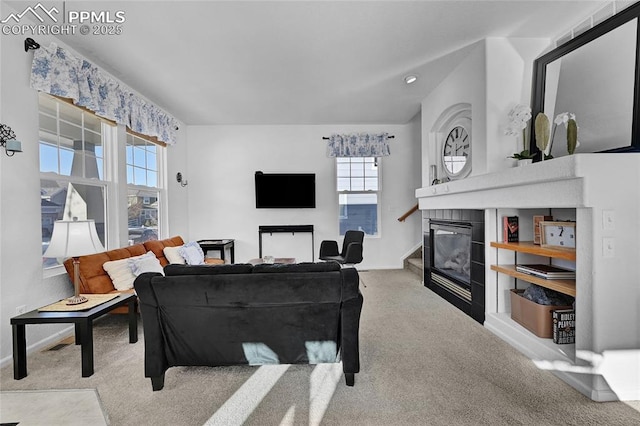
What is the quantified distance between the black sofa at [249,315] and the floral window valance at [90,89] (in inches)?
85.7

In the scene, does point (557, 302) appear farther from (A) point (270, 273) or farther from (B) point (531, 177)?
(A) point (270, 273)

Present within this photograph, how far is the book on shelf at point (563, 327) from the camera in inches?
96.1

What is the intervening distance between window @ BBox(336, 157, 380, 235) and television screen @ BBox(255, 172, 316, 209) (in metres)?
0.60

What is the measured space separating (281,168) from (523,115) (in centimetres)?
411

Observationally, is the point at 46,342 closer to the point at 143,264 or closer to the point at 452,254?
the point at 143,264

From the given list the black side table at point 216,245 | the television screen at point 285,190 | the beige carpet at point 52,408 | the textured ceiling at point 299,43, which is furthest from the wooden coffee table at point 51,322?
the television screen at point 285,190

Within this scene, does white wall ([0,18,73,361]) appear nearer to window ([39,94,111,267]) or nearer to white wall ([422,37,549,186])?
window ([39,94,111,267])

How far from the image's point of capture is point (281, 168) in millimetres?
6031

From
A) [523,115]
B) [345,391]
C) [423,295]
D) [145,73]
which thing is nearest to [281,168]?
[145,73]

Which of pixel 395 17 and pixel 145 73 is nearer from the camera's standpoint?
pixel 395 17

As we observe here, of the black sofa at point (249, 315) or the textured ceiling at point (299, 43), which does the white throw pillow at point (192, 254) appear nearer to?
the textured ceiling at point (299, 43)

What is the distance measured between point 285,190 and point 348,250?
181 centimetres

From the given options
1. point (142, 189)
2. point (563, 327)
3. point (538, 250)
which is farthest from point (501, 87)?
point (142, 189)

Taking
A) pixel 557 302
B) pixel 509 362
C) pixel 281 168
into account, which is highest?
pixel 281 168
